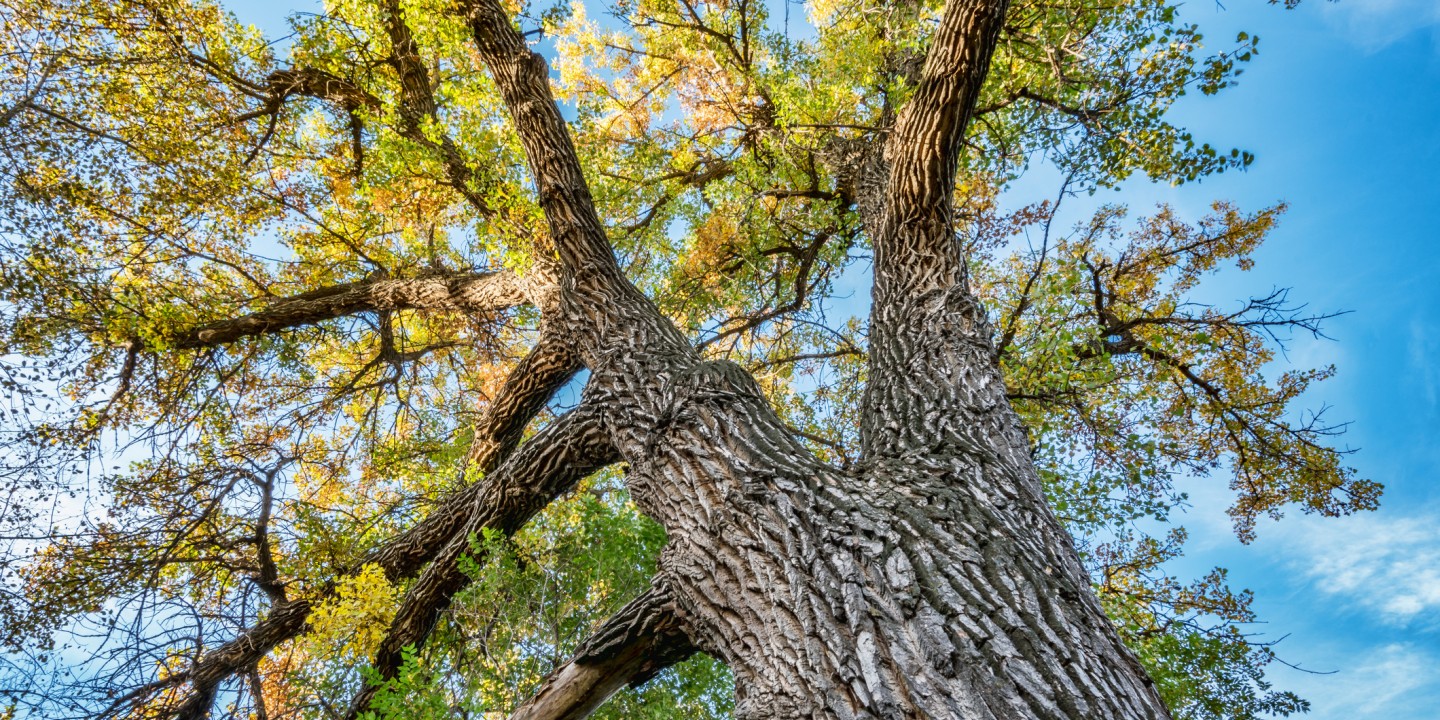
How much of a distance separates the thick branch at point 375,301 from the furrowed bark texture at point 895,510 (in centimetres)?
235

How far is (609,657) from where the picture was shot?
2.81m

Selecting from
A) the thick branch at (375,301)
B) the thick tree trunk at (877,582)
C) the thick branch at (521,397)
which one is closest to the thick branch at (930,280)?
the thick tree trunk at (877,582)

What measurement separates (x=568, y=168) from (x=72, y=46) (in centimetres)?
555

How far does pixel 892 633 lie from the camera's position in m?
1.87

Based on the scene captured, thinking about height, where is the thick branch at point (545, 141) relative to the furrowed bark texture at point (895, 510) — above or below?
above

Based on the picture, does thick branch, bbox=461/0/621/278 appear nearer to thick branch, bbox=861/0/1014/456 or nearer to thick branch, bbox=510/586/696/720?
thick branch, bbox=861/0/1014/456

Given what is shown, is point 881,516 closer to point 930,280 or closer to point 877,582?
point 877,582

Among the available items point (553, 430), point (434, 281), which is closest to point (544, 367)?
point (553, 430)

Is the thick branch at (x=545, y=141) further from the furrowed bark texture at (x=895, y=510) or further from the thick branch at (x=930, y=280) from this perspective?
the thick branch at (x=930, y=280)

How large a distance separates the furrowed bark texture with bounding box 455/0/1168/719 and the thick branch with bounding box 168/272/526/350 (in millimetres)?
2355

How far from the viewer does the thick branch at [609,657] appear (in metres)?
2.78

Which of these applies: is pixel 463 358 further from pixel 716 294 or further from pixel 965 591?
pixel 965 591

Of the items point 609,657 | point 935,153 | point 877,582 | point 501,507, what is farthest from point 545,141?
point 877,582

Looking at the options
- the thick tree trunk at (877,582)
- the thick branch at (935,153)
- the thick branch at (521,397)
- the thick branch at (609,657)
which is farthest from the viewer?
the thick branch at (521,397)
